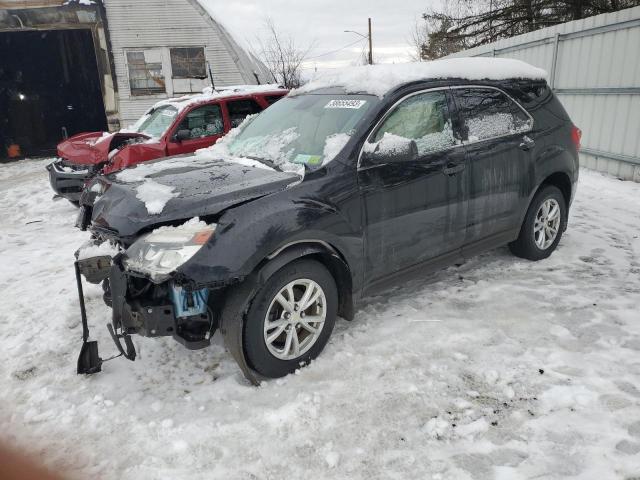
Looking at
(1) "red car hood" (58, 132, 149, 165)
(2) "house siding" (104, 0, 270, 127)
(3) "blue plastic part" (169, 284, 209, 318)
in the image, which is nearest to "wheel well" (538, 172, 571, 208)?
(3) "blue plastic part" (169, 284, 209, 318)

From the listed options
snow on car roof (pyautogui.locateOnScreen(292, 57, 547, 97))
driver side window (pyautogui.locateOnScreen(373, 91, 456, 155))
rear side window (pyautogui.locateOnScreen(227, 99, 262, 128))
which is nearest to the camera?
driver side window (pyautogui.locateOnScreen(373, 91, 456, 155))


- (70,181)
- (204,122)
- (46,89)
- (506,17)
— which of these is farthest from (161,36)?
(506,17)

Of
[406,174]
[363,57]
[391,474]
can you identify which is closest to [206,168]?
[406,174]

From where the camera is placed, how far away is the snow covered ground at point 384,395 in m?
2.52

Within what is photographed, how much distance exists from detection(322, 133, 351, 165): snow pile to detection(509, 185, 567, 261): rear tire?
7.49ft

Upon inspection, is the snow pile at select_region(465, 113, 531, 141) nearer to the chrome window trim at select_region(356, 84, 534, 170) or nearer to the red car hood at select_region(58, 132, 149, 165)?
the chrome window trim at select_region(356, 84, 534, 170)

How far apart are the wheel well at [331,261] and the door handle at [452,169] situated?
1178 millimetres

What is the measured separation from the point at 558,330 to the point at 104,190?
342cm

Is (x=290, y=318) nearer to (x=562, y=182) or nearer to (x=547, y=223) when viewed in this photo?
(x=547, y=223)

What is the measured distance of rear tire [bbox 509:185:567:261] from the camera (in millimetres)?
4770

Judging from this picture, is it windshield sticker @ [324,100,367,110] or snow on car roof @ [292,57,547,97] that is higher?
snow on car roof @ [292,57,547,97]

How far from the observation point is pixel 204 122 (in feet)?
25.4

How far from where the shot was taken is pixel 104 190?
3.46 m

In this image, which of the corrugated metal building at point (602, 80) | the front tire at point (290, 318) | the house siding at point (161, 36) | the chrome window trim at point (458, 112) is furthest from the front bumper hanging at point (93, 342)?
the house siding at point (161, 36)
